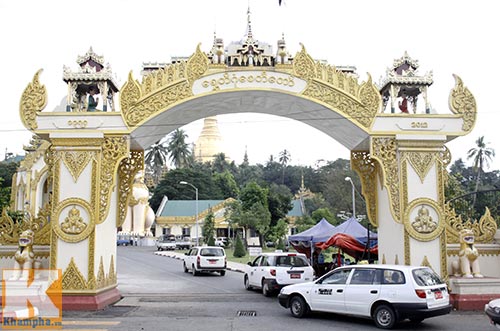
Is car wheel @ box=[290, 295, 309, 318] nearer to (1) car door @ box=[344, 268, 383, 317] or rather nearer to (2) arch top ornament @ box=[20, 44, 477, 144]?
(1) car door @ box=[344, 268, 383, 317]

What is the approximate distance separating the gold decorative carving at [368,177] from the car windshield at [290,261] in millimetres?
2463

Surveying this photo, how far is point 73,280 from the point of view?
11883mm

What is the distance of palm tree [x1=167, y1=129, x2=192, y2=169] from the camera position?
7600cm

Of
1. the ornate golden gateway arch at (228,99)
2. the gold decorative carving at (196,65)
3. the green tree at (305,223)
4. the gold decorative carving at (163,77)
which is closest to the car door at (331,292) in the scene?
the ornate golden gateway arch at (228,99)

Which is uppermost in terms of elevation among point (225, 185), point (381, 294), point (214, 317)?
point (225, 185)

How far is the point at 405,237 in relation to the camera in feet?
40.4

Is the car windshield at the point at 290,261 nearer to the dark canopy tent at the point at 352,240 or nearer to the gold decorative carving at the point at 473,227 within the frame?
the dark canopy tent at the point at 352,240

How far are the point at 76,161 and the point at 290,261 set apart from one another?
6.92 metres

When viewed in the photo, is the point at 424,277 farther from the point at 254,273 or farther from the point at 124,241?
the point at 124,241

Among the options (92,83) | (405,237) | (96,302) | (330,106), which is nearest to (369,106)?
(330,106)

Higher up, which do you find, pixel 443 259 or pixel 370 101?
pixel 370 101

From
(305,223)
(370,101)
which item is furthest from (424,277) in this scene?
(305,223)

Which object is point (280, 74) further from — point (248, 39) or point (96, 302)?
point (96, 302)

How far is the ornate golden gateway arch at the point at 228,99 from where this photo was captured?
12211 millimetres
